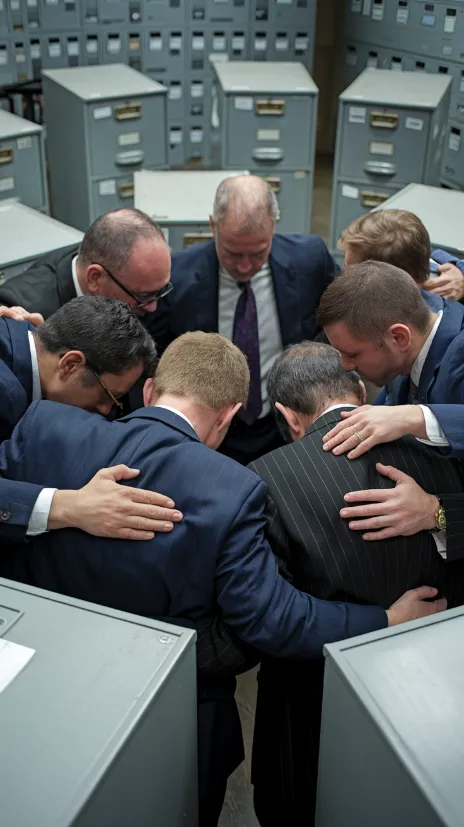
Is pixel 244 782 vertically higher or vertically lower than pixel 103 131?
lower

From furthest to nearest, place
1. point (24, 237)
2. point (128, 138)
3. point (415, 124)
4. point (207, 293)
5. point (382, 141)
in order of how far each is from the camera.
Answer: point (128, 138) < point (382, 141) < point (415, 124) < point (24, 237) < point (207, 293)

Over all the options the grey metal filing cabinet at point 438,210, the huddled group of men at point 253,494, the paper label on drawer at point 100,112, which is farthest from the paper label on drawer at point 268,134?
the huddled group of men at point 253,494

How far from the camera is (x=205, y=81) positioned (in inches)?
264

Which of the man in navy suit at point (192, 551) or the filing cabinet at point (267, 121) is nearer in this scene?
the man in navy suit at point (192, 551)

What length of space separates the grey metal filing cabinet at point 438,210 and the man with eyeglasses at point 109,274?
1.29 m

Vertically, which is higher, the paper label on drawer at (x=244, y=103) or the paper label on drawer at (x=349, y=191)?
the paper label on drawer at (x=244, y=103)

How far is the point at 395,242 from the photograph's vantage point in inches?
89.1

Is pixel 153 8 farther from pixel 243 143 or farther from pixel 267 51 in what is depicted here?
pixel 243 143

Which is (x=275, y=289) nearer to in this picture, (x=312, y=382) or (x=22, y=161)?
(x=312, y=382)

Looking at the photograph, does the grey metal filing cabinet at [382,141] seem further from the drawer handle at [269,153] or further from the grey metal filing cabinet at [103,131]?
the grey metal filing cabinet at [103,131]

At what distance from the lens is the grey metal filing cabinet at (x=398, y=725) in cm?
94

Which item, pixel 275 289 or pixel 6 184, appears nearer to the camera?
pixel 275 289

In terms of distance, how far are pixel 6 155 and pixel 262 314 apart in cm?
212

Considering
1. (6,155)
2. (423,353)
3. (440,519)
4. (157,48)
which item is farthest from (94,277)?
(157,48)
